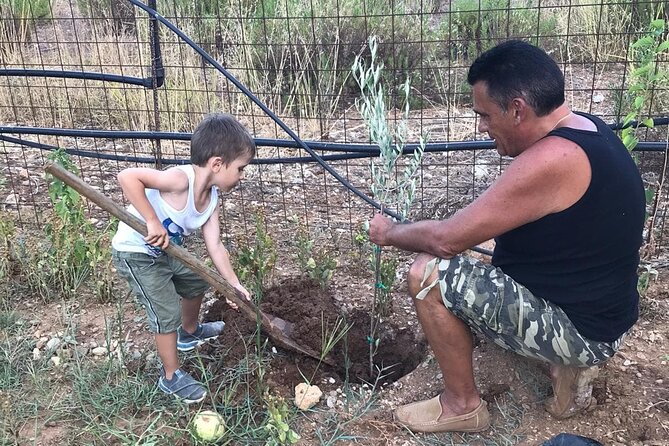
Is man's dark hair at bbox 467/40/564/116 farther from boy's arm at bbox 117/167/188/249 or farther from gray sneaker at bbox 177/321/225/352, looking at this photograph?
gray sneaker at bbox 177/321/225/352

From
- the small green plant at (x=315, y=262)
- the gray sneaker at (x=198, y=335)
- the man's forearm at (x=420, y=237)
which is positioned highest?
the man's forearm at (x=420, y=237)

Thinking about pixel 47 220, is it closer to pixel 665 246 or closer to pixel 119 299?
pixel 119 299

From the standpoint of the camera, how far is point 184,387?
118 inches

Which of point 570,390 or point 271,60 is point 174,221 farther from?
point 271,60

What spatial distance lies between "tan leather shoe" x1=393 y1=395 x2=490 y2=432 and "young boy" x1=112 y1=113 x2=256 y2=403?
33.5 inches

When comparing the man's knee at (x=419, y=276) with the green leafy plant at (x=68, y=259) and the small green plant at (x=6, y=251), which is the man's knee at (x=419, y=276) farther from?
the small green plant at (x=6, y=251)

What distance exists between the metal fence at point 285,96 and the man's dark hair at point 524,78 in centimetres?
135

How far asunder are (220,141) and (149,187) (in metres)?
0.33

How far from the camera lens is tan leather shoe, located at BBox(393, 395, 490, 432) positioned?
283cm

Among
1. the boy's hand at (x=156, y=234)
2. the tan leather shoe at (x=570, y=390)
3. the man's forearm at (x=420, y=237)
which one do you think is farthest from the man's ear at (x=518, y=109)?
the boy's hand at (x=156, y=234)

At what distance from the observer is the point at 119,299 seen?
381cm

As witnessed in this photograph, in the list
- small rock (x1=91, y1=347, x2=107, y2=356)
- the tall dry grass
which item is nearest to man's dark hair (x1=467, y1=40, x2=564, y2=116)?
small rock (x1=91, y1=347, x2=107, y2=356)

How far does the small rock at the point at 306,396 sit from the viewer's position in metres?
2.95

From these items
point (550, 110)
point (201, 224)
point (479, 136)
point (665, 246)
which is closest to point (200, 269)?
point (201, 224)
